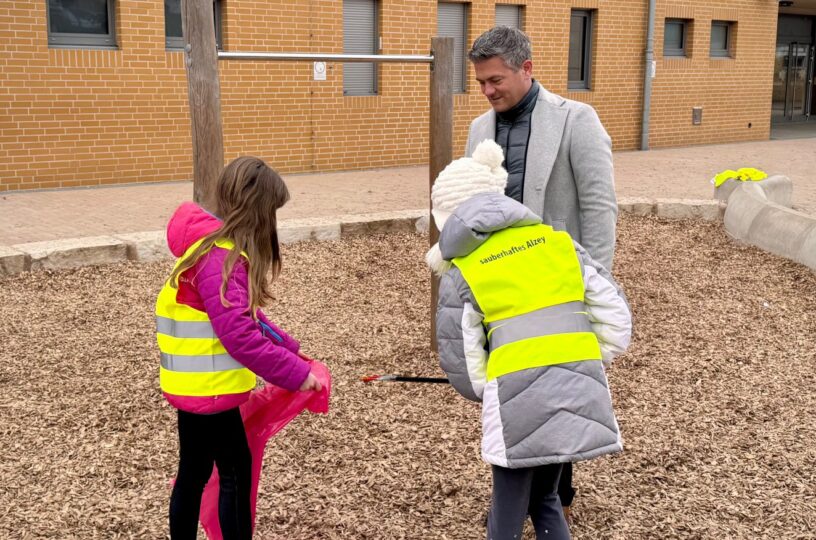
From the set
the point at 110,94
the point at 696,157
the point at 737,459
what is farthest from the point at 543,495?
the point at 696,157

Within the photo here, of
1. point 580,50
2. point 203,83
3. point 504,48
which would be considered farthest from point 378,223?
point 580,50

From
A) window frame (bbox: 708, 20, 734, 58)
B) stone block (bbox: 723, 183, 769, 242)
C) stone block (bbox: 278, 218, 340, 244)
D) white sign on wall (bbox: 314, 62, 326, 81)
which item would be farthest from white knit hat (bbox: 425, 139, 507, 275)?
window frame (bbox: 708, 20, 734, 58)

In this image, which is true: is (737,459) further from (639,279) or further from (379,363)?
(639,279)

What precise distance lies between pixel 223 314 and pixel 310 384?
1.20 feet

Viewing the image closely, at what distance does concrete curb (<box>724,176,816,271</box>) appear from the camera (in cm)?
779

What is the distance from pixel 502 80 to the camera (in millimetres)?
3197

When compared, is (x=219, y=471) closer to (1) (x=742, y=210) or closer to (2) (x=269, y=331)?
(2) (x=269, y=331)

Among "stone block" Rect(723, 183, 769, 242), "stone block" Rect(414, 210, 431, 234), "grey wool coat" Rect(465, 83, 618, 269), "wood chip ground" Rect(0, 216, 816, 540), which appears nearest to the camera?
"grey wool coat" Rect(465, 83, 618, 269)

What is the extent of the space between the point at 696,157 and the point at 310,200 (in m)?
8.14

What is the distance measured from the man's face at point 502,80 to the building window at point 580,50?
1294cm

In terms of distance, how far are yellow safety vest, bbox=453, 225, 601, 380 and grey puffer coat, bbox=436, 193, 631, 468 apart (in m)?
0.03

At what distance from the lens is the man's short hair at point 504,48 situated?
3.15 metres

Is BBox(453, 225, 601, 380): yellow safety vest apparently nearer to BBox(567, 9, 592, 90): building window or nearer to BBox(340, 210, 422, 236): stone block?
BBox(340, 210, 422, 236): stone block

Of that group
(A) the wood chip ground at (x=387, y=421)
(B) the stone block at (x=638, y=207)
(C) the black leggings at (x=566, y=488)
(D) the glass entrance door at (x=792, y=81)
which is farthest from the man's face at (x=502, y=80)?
(D) the glass entrance door at (x=792, y=81)
